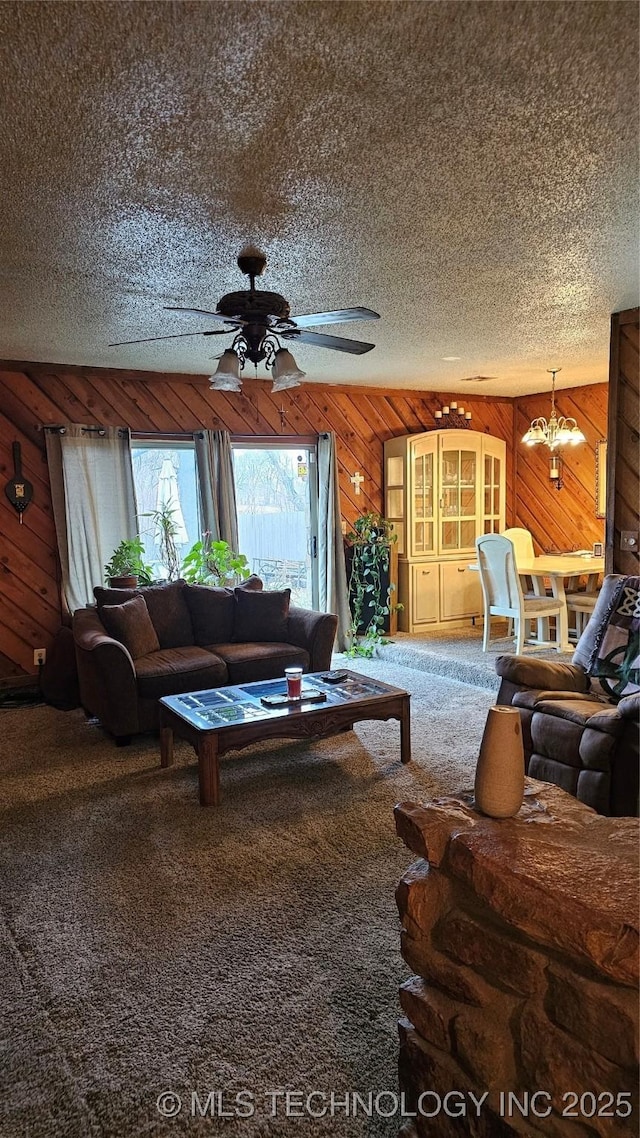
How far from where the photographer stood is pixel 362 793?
3.48m

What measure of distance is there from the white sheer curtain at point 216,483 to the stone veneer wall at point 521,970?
Answer: 4.71 meters

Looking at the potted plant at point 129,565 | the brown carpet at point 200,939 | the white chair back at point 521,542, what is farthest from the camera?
the white chair back at point 521,542

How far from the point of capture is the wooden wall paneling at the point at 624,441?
4.34 metres

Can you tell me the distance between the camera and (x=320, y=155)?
2.20m

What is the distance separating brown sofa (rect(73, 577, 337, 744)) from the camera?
4.17 meters

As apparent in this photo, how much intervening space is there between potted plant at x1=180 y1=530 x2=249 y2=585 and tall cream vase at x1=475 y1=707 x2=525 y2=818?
4283 mm

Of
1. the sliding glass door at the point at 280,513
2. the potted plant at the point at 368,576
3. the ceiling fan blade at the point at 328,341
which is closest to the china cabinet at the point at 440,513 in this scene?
the potted plant at the point at 368,576

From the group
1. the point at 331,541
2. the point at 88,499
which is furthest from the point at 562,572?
the point at 88,499

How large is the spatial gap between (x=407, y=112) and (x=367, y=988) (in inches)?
98.9

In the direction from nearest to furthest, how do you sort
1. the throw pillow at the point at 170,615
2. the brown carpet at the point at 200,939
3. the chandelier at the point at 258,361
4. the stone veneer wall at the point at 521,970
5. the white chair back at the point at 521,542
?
the stone veneer wall at the point at 521,970, the brown carpet at the point at 200,939, the chandelier at the point at 258,361, the throw pillow at the point at 170,615, the white chair back at the point at 521,542

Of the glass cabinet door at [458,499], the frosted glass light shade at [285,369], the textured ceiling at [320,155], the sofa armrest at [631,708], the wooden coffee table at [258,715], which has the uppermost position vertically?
the textured ceiling at [320,155]

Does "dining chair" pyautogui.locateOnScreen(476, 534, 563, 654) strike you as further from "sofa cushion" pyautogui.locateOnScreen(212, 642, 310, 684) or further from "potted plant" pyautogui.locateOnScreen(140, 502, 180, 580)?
"potted plant" pyautogui.locateOnScreen(140, 502, 180, 580)

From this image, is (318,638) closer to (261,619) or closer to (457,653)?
(261,619)

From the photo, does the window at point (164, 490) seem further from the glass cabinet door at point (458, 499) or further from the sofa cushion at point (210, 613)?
the glass cabinet door at point (458, 499)
